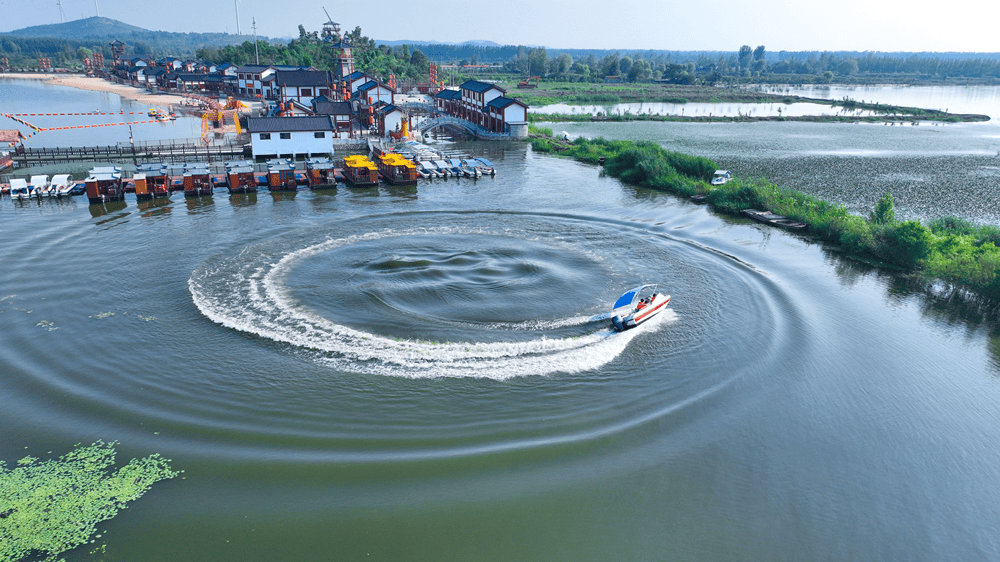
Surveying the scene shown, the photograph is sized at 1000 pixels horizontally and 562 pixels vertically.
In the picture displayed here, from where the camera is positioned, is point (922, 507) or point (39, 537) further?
point (922, 507)

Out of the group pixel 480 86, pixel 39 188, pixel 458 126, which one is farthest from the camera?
pixel 458 126

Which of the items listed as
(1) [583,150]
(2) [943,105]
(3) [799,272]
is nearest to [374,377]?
(3) [799,272]

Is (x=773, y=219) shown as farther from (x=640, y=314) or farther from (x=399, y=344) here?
(x=399, y=344)

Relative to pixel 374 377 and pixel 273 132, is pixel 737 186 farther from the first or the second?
pixel 273 132

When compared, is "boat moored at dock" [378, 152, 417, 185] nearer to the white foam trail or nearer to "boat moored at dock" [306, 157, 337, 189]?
"boat moored at dock" [306, 157, 337, 189]

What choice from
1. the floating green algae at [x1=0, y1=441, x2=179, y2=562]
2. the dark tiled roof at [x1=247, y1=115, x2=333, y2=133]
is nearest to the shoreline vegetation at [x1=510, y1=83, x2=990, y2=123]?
the dark tiled roof at [x1=247, y1=115, x2=333, y2=133]

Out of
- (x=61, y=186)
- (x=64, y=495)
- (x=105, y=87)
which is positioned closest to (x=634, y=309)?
(x=64, y=495)
